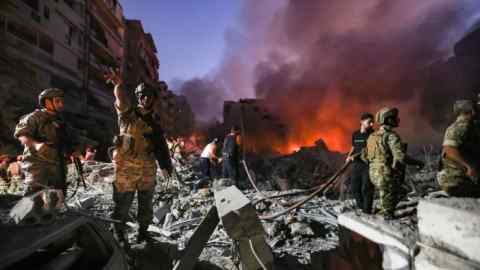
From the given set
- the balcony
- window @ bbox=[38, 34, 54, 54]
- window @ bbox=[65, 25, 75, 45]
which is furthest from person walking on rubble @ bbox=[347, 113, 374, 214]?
the balcony

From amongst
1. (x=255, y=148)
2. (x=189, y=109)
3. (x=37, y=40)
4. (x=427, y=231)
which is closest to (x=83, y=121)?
(x=37, y=40)

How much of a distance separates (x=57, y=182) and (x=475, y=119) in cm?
561

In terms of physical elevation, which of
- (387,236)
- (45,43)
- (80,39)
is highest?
(80,39)

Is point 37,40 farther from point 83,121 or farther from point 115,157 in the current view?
point 115,157

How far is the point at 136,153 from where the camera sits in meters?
3.12

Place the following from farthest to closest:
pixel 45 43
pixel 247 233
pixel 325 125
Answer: pixel 325 125 < pixel 45 43 < pixel 247 233

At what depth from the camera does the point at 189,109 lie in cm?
5903

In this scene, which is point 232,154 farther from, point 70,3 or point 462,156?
point 70,3

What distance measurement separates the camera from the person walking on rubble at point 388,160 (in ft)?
11.0

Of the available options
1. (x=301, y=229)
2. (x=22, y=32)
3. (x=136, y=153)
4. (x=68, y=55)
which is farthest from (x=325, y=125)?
(x=22, y=32)

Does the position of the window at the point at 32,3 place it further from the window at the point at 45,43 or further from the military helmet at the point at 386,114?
the military helmet at the point at 386,114

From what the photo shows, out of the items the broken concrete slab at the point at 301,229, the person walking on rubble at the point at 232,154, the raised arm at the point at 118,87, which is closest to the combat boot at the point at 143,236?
the raised arm at the point at 118,87

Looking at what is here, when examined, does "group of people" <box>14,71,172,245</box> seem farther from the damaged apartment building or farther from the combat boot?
the damaged apartment building

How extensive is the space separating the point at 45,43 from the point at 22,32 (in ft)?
7.51
